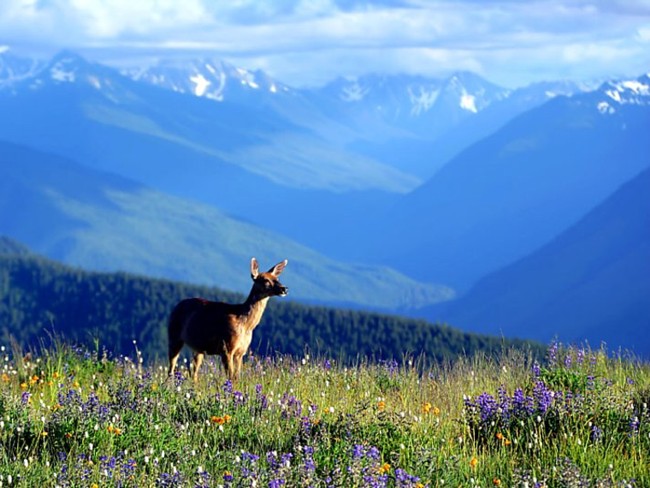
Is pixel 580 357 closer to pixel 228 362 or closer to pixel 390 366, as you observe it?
pixel 390 366

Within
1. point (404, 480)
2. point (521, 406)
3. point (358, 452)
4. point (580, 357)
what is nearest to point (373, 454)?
point (358, 452)

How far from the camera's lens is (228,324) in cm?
1241

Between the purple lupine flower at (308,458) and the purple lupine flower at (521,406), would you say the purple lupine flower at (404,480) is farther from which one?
the purple lupine flower at (521,406)

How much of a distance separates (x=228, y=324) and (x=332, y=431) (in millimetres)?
3344

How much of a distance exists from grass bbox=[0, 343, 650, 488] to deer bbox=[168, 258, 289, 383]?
40 cm

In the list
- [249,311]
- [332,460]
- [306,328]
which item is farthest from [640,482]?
[306,328]

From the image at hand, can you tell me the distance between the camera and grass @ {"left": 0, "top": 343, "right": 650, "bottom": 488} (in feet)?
27.0

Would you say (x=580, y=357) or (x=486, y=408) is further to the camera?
(x=580, y=357)

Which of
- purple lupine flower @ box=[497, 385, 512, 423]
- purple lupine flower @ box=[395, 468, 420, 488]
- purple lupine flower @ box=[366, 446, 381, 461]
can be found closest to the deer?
purple lupine flower @ box=[497, 385, 512, 423]

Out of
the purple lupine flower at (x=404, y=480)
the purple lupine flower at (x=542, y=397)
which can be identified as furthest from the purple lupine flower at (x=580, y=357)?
the purple lupine flower at (x=404, y=480)

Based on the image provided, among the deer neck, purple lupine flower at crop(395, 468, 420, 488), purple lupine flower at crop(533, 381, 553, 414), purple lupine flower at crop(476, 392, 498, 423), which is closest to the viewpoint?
purple lupine flower at crop(395, 468, 420, 488)

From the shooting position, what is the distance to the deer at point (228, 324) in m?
12.4

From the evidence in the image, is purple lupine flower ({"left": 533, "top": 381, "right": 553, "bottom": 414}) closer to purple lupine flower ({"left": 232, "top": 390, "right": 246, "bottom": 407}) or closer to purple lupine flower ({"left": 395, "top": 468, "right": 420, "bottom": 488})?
purple lupine flower ({"left": 395, "top": 468, "right": 420, "bottom": 488})

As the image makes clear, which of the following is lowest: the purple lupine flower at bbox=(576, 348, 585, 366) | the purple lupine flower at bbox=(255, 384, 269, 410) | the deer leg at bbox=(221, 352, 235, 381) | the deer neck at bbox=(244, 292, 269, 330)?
the purple lupine flower at bbox=(255, 384, 269, 410)
